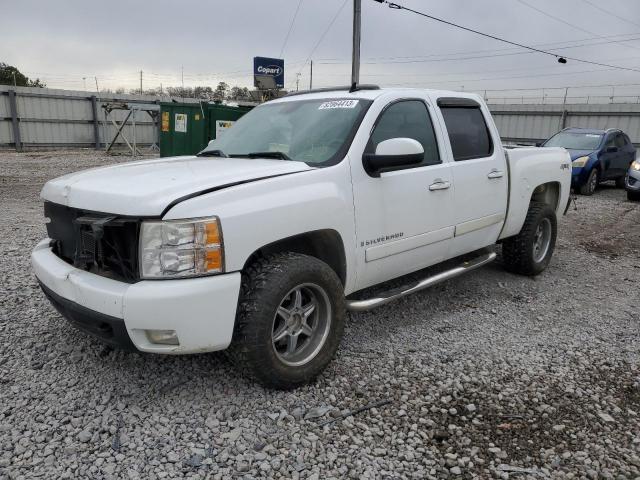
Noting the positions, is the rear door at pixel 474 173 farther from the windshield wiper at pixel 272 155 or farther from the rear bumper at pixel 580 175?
the rear bumper at pixel 580 175

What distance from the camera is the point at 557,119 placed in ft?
72.4

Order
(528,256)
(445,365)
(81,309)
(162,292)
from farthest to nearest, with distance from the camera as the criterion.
A: 1. (528,256)
2. (445,365)
3. (81,309)
4. (162,292)

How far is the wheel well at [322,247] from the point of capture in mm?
3260

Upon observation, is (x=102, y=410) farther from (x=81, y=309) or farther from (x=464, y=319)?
(x=464, y=319)

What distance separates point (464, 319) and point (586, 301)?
1.46 m

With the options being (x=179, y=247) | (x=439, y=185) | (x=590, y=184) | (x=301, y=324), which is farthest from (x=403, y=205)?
(x=590, y=184)

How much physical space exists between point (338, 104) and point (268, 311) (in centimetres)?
179

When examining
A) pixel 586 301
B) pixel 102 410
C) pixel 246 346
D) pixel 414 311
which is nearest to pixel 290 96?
pixel 414 311

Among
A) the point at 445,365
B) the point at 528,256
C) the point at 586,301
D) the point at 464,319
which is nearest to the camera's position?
the point at 445,365

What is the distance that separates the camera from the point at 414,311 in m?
4.55

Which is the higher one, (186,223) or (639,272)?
(186,223)

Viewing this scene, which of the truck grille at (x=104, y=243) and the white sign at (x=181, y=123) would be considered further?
the white sign at (x=181, y=123)

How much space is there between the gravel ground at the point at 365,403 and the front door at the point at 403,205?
2.07 feet

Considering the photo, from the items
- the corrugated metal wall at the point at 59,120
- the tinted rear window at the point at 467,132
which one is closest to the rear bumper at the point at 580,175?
the tinted rear window at the point at 467,132
